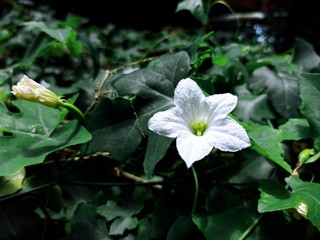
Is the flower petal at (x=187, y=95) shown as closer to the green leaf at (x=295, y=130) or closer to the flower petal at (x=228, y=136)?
the flower petal at (x=228, y=136)

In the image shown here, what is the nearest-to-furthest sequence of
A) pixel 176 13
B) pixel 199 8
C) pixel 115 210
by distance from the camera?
pixel 115 210 → pixel 199 8 → pixel 176 13

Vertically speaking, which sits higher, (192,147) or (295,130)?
(192,147)

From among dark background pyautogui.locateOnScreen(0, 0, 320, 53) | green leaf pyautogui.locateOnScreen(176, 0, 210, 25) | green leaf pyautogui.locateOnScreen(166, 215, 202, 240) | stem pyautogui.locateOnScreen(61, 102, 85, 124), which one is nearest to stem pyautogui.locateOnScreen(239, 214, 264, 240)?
green leaf pyautogui.locateOnScreen(166, 215, 202, 240)

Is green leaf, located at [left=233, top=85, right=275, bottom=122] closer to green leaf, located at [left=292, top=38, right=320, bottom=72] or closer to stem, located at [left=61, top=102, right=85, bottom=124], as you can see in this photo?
green leaf, located at [left=292, top=38, right=320, bottom=72]

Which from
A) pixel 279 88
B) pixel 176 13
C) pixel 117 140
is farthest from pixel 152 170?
pixel 176 13

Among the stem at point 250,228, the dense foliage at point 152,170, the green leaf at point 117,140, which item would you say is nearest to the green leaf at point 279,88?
the dense foliage at point 152,170

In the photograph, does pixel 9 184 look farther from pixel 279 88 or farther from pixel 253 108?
pixel 279 88

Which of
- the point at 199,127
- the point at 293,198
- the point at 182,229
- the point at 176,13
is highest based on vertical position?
the point at 199,127
